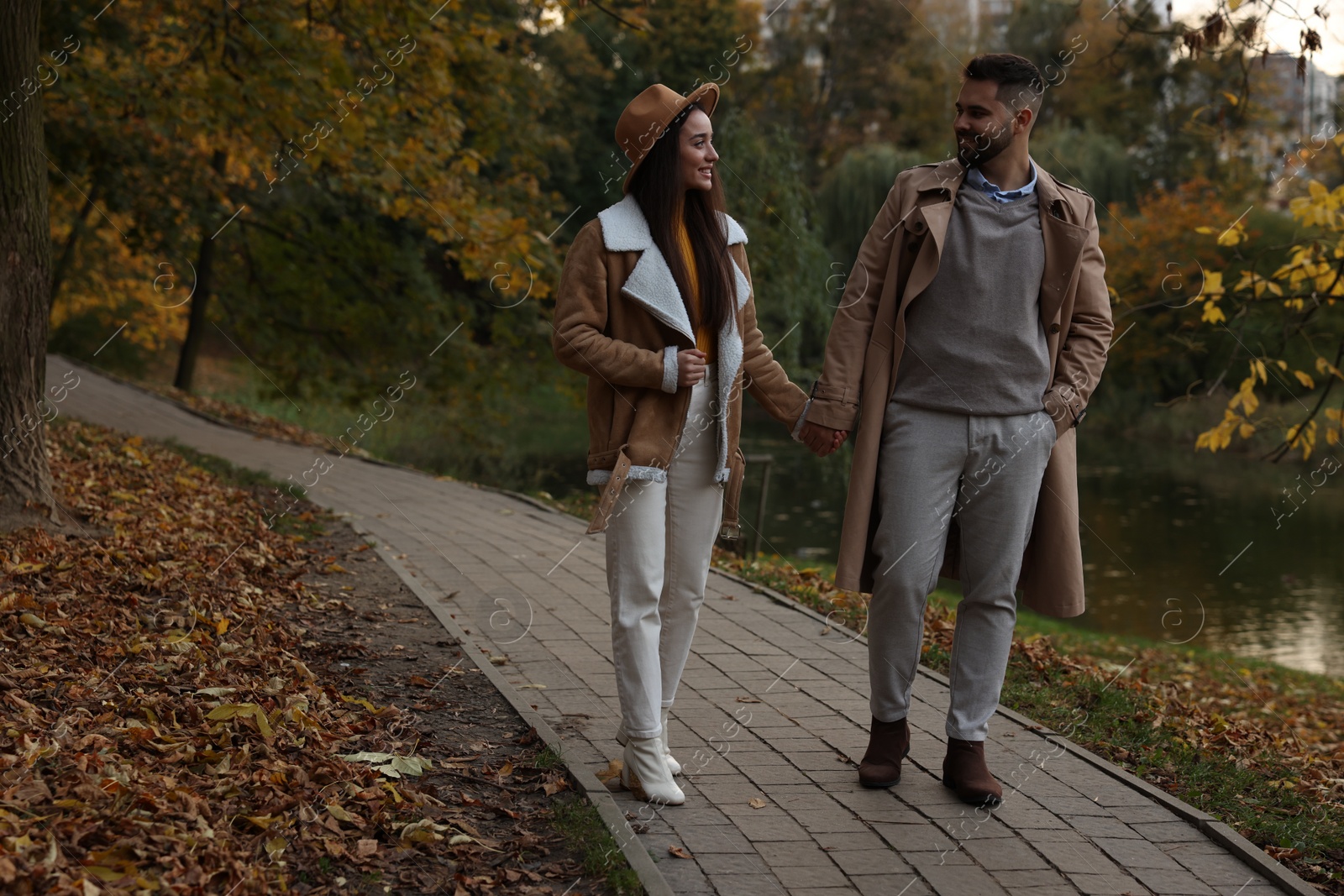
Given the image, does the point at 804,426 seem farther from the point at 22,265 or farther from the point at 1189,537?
the point at 1189,537

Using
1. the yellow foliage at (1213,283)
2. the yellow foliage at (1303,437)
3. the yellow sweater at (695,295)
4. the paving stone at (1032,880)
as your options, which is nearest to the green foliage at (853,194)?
the yellow foliage at (1303,437)

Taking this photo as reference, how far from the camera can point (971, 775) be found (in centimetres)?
389

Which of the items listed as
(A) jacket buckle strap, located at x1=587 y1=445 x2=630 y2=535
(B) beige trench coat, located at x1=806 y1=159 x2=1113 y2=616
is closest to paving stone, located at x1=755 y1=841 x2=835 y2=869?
(B) beige trench coat, located at x1=806 y1=159 x2=1113 y2=616

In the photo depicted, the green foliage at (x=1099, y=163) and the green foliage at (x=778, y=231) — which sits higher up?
the green foliage at (x=1099, y=163)

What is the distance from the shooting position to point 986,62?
3711 mm

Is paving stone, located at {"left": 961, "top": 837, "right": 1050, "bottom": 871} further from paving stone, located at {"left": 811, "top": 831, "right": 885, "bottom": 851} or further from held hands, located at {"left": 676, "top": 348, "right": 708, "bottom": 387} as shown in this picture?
held hands, located at {"left": 676, "top": 348, "right": 708, "bottom": 387}

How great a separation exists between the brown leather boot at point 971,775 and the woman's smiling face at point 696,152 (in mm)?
1881

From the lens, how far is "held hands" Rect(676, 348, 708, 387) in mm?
3598

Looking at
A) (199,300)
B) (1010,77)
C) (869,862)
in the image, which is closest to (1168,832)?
(869,862)

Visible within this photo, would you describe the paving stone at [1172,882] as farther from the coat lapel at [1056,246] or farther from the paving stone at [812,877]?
the coat lapel at [1056,246]

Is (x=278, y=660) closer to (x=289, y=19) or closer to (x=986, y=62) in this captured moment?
(x=986, y=62)

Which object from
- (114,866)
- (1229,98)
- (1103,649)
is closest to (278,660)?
(114,866)

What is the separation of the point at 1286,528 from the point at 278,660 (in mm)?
16458

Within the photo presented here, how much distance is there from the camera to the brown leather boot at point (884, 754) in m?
4.01
